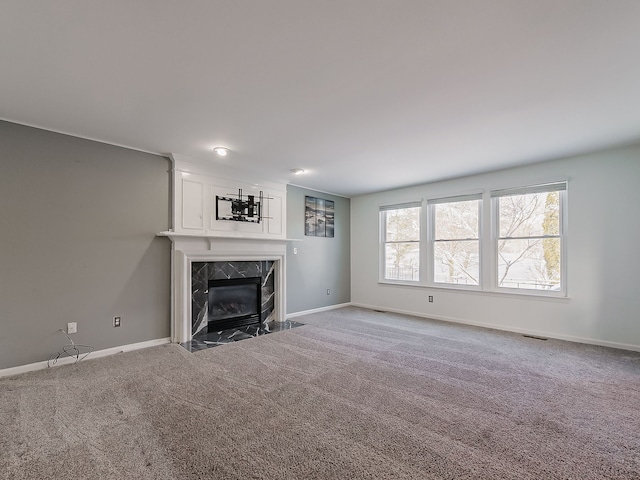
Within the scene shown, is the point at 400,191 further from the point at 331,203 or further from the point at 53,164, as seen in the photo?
the point at 53,164

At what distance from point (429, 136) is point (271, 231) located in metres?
2.97

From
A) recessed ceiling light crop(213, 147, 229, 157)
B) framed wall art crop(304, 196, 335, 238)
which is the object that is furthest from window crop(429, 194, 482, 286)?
recessed ceiling light crop(213, 147, 229, 157)

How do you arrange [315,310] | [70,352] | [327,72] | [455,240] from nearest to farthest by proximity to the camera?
[327,72], [70,352], [455,240], [315,310]

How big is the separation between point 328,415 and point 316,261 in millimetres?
4016

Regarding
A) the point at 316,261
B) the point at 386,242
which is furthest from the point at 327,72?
the point at 386,242

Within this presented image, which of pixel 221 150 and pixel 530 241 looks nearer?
pixel 221 150

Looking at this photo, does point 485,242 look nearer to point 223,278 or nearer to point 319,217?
point 319,217

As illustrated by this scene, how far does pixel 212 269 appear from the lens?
4.62 meters

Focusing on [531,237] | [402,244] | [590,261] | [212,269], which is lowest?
[212,269]

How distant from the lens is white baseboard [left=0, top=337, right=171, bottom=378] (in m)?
3.03

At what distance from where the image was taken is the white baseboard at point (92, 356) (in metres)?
3.03

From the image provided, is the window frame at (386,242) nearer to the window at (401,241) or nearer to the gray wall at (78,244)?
the window at (401,241)

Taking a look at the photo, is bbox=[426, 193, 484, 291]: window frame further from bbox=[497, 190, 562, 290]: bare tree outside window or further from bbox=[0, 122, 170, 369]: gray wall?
bbox=[0, 122, 170, 369]: gray wall

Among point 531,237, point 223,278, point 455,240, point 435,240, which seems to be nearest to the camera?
point 531,237
